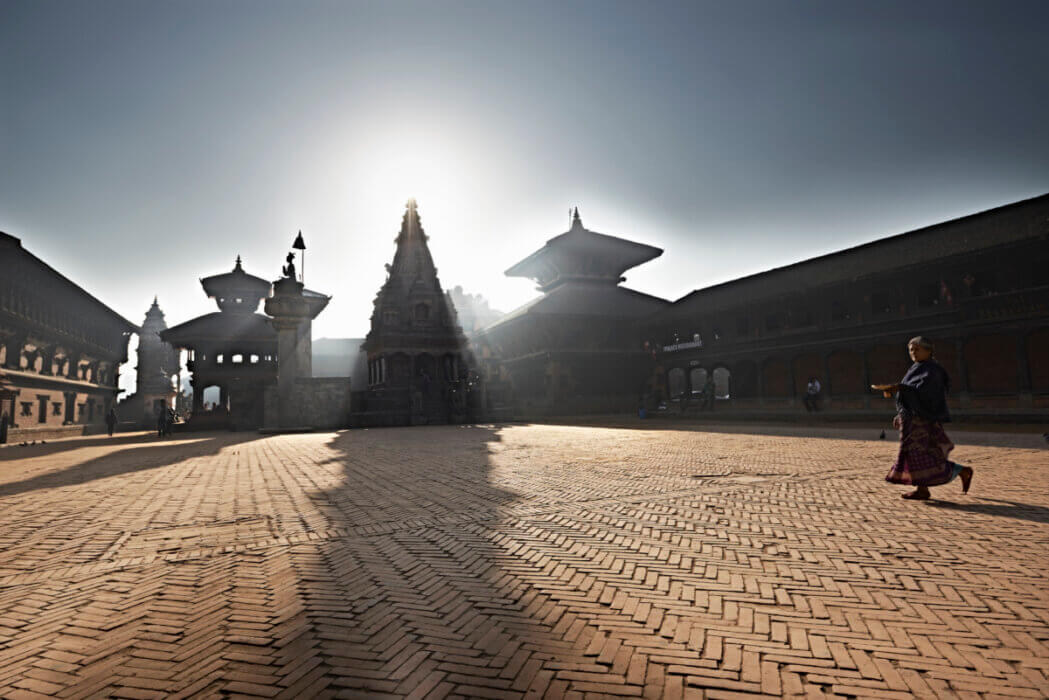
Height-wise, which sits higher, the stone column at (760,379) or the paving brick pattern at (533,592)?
the stone column at (760,379)

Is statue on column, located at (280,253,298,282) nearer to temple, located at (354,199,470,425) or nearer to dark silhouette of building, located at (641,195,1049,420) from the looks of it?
temple, located at (354,199,470,425)

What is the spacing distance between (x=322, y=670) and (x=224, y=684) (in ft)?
1.49

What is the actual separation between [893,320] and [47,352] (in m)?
46.6

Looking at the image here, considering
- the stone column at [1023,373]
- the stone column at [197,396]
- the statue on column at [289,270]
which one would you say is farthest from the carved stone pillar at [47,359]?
the stone column at [1023,373]

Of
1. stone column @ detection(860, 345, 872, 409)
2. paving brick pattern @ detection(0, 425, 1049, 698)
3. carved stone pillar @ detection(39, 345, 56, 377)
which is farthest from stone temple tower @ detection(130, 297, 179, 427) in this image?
stone column @ detection(860, 345, 872, 409)

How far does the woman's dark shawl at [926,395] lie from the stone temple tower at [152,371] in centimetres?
5851

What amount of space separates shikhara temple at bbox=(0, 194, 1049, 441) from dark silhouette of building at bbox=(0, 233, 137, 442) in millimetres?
149

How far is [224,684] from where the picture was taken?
8.13 ft

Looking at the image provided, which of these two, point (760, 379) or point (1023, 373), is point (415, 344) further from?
point (1023, 373)

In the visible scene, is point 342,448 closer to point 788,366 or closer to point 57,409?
point 788,366

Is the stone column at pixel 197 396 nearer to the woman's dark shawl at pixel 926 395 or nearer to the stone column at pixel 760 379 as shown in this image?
the stone column at pixel 760 379

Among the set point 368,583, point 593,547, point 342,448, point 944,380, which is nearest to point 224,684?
point 368,583

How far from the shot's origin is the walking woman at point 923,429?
20.2ft

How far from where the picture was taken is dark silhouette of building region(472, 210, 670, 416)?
117 feet
